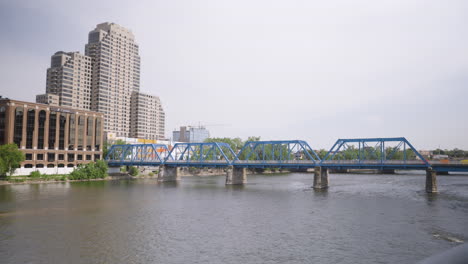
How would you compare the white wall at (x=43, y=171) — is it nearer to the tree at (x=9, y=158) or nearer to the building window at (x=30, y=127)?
the tree at (x=9, y=158)

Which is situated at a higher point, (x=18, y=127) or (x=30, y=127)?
(x=30, y=127)

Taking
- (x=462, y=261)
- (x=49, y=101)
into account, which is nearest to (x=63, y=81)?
(x=49, y=101)

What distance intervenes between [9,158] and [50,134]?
17827 mm

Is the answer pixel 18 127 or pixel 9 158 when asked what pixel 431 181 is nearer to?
pixel 9 158

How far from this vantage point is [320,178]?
263 ft

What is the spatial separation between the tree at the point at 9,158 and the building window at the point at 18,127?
7.66 meters

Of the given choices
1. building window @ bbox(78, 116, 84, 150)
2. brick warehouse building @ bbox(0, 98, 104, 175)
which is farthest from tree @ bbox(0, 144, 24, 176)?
building window @ bbox(78, 116, 84, 150)

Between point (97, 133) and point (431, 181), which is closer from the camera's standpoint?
point (431, 181)

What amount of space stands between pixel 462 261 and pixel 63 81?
20727cm

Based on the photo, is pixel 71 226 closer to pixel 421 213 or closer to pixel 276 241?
pixel 276 241

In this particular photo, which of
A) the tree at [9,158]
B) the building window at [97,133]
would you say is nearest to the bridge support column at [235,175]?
the building window at [97,133]

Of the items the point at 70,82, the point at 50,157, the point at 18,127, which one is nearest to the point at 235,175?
the point at 50,157

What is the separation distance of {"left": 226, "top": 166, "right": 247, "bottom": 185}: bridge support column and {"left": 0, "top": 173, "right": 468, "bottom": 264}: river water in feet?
113

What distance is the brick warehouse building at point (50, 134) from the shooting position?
92.0 meters
